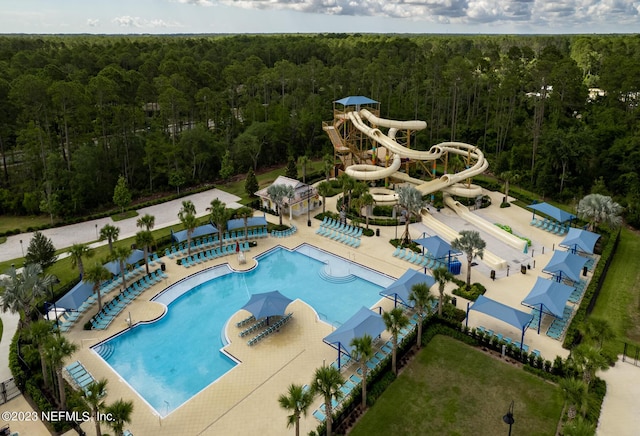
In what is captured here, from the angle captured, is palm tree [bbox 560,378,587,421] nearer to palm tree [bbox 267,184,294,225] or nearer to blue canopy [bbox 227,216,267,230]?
palm tree [bbox 267,184,294,225]

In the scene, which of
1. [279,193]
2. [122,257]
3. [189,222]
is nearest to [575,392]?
[122,257]

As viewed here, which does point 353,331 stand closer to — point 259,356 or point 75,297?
point 259,356

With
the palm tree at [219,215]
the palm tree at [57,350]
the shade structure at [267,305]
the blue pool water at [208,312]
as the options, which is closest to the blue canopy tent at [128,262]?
the blue pool water at [208,312]

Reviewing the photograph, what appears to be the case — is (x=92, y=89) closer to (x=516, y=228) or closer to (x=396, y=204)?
(x=396, y=204)

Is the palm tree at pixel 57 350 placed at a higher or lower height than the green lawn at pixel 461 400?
Answer: higher

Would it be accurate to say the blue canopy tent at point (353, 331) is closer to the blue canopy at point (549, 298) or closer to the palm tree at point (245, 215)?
the blue canopy at point (549, 298)

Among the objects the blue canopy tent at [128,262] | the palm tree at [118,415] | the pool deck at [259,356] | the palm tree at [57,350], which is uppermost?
the palm tree at [57,350]

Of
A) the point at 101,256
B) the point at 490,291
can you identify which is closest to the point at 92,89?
the point at 101,256
